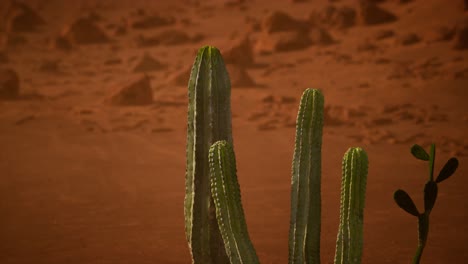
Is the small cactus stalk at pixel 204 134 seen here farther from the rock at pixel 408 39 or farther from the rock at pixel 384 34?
the rock at pixel 384 34

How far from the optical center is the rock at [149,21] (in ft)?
74.2

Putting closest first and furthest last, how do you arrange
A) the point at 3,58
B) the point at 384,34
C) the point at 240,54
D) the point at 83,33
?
the point at 240,54 < the point at 384,34 < the point at 3,58 < the point at 83,33

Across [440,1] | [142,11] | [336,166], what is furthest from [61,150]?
[142,11]

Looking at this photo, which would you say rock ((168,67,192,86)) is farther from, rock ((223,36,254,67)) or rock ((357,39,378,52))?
rock ((357,39,378,52))

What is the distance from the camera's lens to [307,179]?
4.62m

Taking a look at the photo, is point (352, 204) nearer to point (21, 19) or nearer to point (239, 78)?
point (239, 78)

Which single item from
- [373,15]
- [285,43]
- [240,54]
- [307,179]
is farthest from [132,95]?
[307,179]

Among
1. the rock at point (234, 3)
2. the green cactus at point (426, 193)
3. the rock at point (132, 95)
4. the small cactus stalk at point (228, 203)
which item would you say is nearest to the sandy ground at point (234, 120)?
the rock at point (132, 95)

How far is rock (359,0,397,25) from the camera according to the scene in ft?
66.0

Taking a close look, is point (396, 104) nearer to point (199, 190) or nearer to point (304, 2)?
point (199, 190)

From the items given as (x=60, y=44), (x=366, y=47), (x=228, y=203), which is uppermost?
(x=60, y=44)

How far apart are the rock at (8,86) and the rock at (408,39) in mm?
8416

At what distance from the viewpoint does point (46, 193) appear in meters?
8.57

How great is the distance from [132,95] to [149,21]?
9625 millimetres
